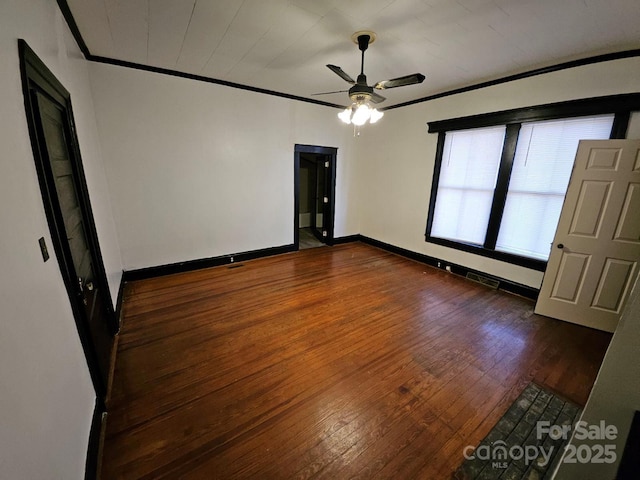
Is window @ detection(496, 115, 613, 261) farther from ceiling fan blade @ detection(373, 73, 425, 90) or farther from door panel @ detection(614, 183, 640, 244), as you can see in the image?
ceiling fan blade @ detection(373, 73, 425, 90)

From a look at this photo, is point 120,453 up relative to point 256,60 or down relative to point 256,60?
down

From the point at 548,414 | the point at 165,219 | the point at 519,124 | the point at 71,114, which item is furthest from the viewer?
the point at 165,219

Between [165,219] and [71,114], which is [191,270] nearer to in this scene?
[165,219]

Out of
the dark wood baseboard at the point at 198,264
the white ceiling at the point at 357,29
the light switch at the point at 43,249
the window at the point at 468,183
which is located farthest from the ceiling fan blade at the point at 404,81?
the dark wood baseboard at the point at 198,264

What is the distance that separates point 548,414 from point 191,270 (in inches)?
170

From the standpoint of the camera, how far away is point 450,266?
4203 millimetres

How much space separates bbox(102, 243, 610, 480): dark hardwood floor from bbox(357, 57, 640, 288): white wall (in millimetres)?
1168

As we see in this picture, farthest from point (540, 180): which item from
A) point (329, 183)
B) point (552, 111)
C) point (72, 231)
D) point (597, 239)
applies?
point (72, 231)

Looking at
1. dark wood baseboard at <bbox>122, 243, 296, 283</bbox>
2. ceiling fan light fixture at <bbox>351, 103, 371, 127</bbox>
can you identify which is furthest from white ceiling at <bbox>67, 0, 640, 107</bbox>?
dark wood baseboard at <bbox>122, 243, 296, 283</bbox>

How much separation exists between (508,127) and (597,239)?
169 centimetres

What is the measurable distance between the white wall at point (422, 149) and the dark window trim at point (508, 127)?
84 mm

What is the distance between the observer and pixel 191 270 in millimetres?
3961

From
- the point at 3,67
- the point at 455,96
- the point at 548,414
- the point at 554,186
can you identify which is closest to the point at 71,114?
the point at 3,67

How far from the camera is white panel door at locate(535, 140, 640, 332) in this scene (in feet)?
8.09
